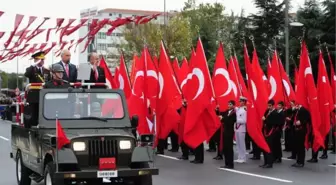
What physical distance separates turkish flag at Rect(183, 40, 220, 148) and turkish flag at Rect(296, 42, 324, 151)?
2.47 metres

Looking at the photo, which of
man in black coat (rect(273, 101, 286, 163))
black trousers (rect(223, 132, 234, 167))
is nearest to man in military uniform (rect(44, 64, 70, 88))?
black trousers (rect(223, 132, 234, 167))

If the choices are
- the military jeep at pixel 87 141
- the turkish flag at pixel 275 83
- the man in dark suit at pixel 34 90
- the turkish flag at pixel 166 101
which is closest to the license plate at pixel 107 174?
the military jeep at pixel 87 141

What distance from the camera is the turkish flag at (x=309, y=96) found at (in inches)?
634

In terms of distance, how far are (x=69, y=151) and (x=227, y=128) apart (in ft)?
25.1

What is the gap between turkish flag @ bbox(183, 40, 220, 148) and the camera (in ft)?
51.9

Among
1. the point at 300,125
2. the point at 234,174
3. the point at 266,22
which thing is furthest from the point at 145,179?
the point at 266,22

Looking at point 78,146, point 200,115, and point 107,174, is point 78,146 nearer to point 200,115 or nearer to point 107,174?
point 107,174

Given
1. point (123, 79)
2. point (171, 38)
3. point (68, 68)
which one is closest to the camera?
point (68, 68)

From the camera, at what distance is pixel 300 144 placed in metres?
16.0

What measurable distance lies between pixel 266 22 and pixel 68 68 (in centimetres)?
2929

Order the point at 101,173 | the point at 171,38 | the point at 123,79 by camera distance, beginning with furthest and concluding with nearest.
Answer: the point at 171,38 < the point at 123,79 < the point at 101,173

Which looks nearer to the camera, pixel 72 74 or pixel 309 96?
pixel 72 74

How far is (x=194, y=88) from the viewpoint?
52.8 feet

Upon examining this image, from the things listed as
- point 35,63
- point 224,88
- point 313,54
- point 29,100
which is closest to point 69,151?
point 29,100
